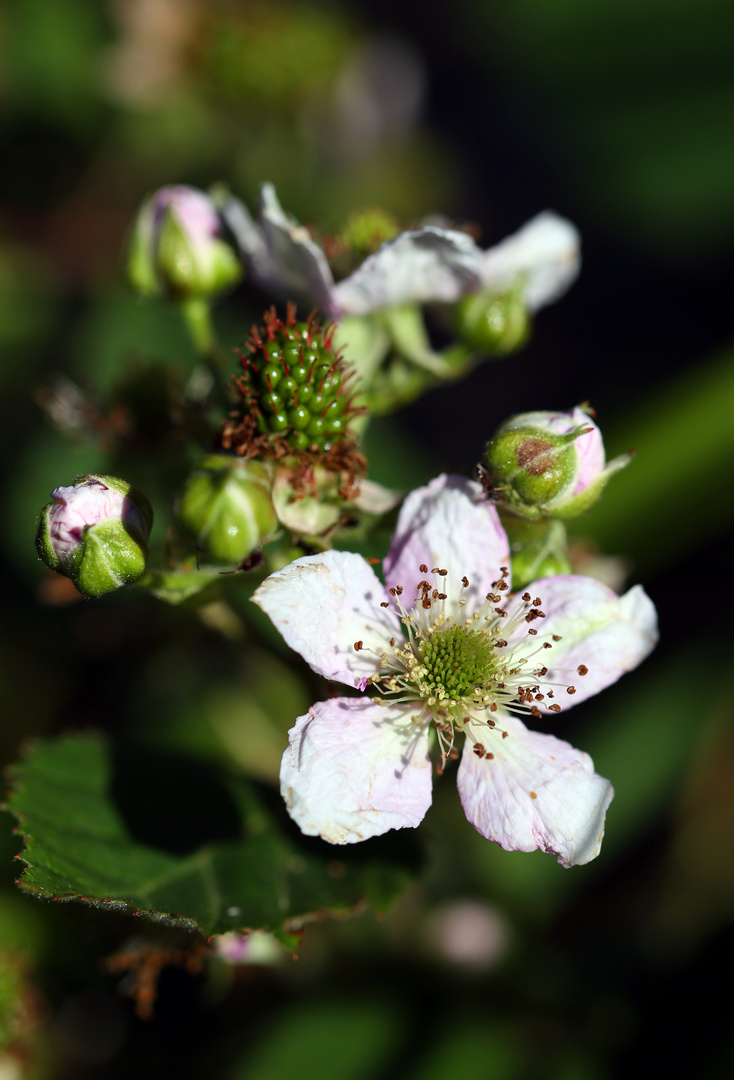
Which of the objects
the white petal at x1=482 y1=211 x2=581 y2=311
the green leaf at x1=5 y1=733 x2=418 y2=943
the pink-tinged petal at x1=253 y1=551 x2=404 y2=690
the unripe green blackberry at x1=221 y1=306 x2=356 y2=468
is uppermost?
the white petal at x1=482 y1=211 x2=581 y2=311

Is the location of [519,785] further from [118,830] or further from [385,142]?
[385,142]

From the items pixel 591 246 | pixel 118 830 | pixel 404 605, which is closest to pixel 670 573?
pixel 591 246

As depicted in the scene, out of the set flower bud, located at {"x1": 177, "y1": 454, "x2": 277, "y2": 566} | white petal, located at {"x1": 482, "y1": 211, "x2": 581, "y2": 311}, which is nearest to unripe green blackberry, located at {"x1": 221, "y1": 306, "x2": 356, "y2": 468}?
flower bud, located at {"x1": 177, "y1": 454, "x2": 277, "y2": 566}

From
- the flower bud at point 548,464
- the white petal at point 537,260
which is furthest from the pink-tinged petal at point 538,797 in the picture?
the white petal at point 537,260

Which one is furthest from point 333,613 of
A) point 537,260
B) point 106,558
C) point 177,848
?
point 537,260

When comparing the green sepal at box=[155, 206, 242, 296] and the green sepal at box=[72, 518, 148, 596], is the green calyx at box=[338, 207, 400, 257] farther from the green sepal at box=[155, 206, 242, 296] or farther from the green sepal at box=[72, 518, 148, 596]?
the green sepal at box=[72, 518, 148, 596]

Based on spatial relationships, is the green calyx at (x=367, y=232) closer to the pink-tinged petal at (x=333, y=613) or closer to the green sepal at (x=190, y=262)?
the green sepal at (x=190, y=262)
